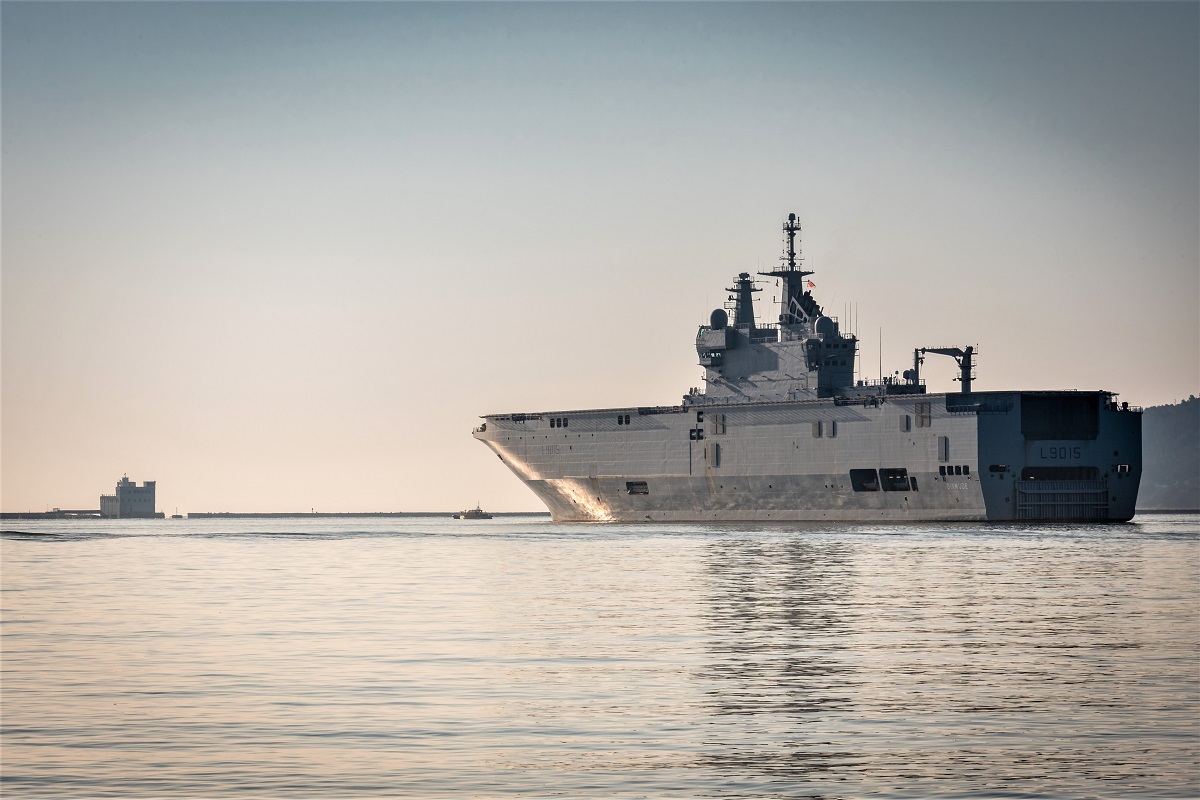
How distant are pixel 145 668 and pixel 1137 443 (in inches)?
2673

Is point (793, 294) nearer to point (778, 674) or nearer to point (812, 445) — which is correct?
point (812, 445)

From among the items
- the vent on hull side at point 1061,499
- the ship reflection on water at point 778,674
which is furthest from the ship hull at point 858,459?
the ship reflection on water at point 778,674

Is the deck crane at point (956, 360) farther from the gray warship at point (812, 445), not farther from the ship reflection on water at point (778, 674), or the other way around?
the ship reflection on water at point (778, 674)

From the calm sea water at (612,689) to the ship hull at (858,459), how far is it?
39.6 m

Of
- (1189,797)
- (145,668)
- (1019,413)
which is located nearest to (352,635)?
(145,668)

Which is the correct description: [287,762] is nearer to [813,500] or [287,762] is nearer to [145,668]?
[145,668]

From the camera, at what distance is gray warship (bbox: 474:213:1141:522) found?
3017 inches

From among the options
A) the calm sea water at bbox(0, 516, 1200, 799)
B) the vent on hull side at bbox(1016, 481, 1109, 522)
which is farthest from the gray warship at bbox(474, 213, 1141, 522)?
the calm sea water at bbox(0, 516, 1200, 799)

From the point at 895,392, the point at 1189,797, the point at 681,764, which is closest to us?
the point at 1189,797

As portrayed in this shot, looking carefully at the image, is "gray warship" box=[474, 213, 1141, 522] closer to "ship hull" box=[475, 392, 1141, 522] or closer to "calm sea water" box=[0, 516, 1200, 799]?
"ship hull" box=[475, 392, 1141, 522]

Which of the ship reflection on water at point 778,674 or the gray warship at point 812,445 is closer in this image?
the ship reflection on water at point 778,674

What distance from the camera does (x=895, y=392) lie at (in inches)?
3228

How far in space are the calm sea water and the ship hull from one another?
39.6 meters

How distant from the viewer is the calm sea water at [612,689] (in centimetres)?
1265
